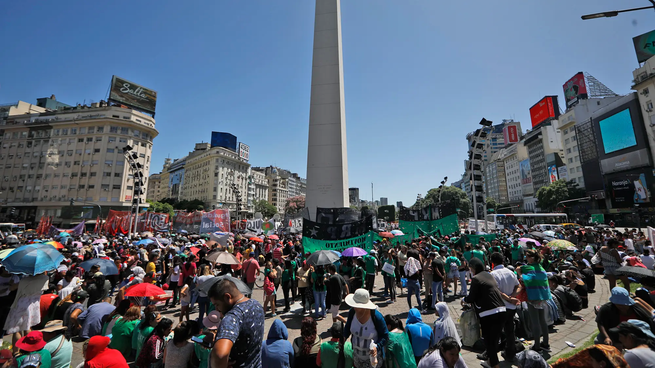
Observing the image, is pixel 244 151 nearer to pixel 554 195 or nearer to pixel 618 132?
pixel 554 195

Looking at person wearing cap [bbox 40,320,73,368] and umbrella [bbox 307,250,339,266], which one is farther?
umbrella [bbox 307,250,339,266]

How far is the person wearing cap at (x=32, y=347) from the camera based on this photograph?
3.18m

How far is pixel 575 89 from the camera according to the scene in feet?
213

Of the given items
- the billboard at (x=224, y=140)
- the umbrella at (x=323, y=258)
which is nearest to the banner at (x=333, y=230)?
the umbrella at (x=323, y=258)

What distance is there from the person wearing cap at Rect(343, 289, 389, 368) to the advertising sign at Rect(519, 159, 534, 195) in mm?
97982

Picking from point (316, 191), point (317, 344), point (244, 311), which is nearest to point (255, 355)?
point (244, 311)

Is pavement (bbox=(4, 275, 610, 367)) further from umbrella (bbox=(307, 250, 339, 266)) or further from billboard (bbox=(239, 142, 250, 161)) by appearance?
billboard (bbox=(239, 142, 250, 161))

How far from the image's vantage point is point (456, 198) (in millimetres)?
67062

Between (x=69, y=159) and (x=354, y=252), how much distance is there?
2772 inches

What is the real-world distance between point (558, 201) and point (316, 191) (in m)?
55.0

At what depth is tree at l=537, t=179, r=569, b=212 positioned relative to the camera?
5278 centimetres

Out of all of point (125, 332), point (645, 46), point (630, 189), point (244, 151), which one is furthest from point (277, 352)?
point (244, 151)

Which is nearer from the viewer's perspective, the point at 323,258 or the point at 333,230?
the point at 323,258

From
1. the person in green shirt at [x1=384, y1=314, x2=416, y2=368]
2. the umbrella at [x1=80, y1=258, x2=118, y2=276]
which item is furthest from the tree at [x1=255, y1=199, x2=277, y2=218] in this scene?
the person in green shirt at [x1=384, y1=314, x2=416, y2=368]
